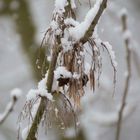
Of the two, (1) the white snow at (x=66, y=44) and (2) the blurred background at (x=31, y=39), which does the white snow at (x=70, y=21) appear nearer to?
(1) the white snow at (x=66, y=44)

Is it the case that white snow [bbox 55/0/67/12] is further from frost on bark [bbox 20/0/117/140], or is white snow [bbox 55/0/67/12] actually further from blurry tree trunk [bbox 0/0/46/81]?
blurry tree trunk [bbox 0/0/46/81]

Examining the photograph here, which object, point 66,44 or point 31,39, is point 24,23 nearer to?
point 31,39

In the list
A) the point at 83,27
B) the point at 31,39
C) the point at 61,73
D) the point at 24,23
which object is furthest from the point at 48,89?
the point at 24,23

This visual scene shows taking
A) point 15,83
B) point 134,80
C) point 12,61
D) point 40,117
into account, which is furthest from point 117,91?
point 40,117

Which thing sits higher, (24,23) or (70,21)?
(24,23)

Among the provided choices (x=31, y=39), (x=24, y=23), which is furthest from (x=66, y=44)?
(x=24, y=23)

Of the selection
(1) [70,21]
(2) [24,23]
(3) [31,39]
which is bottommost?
(1) [70,21]

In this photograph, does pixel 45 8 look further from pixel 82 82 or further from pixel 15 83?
pixel 82 82

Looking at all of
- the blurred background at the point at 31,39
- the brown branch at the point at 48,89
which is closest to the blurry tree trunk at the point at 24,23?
the blurred background at the point at 31,39

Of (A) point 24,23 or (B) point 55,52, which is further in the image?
(A) point 24,23
